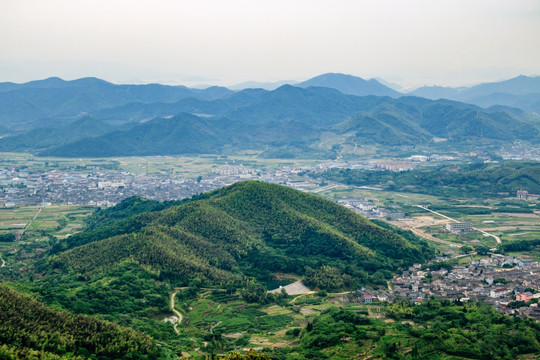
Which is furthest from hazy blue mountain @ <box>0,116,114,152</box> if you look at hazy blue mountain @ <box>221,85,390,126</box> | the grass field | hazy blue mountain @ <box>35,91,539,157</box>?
the grass field

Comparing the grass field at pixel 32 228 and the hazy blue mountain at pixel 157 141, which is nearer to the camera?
the grass field at pixel 32 228

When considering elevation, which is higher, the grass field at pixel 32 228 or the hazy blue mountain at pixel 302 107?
the hazy blue mountain at pixel 302 107

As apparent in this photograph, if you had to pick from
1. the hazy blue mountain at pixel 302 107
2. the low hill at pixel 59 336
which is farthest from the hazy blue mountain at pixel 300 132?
the low hill at pixel 59 336

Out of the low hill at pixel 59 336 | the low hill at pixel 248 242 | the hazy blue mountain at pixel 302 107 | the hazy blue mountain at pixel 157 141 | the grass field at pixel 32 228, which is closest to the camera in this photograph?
the low hill at pixel 59 336

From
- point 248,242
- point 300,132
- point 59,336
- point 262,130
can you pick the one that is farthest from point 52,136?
point 59,336

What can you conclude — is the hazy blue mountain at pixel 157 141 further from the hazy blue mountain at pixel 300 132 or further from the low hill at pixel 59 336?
the low hill at pixel 59 336

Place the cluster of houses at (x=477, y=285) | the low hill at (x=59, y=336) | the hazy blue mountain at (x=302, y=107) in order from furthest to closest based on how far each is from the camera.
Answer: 1. the hazy blue mountain at (x=302, y=107)
2. the cluster of houses at (x=477, y=285)
3. the low hill at (x=59, y=336)

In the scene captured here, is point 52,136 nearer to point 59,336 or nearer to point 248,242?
point 248,242
